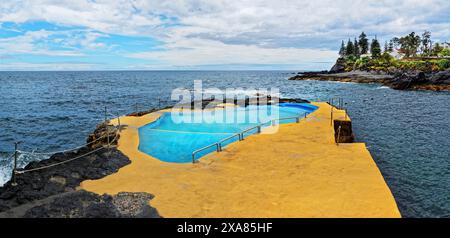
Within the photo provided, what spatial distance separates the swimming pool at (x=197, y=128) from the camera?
21000mm

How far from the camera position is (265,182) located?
13.4 meters

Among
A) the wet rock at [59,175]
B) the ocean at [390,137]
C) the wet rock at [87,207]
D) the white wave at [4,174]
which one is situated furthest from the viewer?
the white wave at [4,174]

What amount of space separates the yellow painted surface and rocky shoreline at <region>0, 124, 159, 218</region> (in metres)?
0.63

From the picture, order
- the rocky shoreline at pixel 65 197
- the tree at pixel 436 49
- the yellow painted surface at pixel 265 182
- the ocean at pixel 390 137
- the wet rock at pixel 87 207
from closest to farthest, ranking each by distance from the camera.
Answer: the wet rock at pixel 87 207, the rocky shoreline at pixel 65 197, the yellow painted surface at pixel 265 182, the ocean at pixel 390 137, the tree at pixel 436 49

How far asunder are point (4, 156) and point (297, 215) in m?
23.8

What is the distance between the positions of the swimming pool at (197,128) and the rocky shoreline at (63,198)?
6304 millimetres

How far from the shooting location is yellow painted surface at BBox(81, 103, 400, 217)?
1089 cm

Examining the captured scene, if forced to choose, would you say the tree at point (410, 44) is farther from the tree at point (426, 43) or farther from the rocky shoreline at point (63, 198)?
the rocky shoreline at point (63, 198)

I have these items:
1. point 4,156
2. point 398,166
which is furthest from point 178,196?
point 4,156

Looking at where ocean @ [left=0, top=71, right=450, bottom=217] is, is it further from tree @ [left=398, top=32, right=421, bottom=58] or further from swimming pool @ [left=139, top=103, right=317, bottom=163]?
tree @ [left=398, top=32, right=421, bottom=58]

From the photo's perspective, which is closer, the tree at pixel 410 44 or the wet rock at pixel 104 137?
the wet rock at pixel 104 137

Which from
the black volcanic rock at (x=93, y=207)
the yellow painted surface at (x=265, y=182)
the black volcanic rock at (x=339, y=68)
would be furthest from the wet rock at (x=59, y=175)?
the black volcanic rock at (x=339, y=68)

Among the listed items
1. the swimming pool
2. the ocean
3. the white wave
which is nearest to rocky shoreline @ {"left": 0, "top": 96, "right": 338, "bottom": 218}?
the swimming pool
